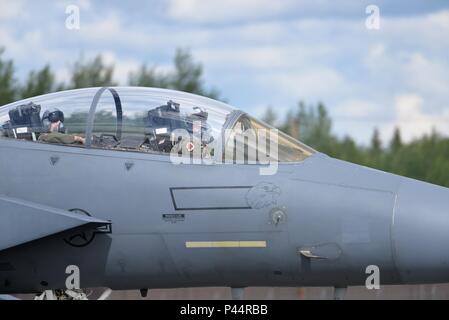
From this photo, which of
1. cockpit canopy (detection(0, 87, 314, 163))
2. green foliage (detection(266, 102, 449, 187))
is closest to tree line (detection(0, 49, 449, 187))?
green foliage (detection(266, 102, 449, 187))

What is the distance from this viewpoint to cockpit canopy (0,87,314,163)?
340 inches

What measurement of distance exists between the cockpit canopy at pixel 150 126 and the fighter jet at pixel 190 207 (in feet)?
0.04

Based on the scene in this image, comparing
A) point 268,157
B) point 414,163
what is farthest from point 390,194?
point 414,163

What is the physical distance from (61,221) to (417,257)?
10.4 feet

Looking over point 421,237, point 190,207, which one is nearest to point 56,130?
point 190,207

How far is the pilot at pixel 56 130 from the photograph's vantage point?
8820 mm

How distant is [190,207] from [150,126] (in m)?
1.00

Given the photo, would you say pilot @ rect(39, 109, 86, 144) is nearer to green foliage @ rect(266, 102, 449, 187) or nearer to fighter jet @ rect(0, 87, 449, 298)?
fighter jet @ rect(0, 87, 449, 298)

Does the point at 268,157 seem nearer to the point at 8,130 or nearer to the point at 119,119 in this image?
the point at 119,119

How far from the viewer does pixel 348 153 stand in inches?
3036

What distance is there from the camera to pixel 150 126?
28.9ft

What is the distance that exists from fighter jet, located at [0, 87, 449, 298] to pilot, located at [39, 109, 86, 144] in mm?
14

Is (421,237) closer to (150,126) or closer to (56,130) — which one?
(150,126)

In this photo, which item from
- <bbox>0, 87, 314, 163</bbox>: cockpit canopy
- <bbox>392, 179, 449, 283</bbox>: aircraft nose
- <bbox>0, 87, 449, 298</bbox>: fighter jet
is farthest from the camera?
<bbox>0, 87, 314, 163</bbox>: cockpit canopy
